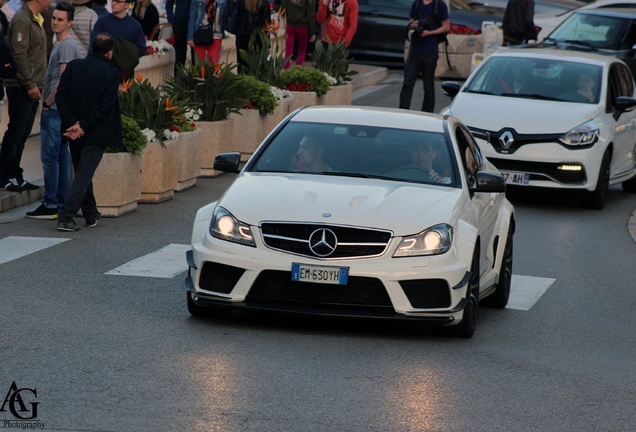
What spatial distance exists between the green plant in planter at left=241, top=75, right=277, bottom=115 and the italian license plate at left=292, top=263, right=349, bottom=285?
35.5 ft

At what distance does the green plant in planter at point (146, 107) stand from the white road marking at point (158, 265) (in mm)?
3332

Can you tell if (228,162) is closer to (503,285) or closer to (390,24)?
(503,285)

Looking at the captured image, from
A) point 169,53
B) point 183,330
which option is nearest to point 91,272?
point 183,330

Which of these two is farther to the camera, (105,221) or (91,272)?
(105,221)

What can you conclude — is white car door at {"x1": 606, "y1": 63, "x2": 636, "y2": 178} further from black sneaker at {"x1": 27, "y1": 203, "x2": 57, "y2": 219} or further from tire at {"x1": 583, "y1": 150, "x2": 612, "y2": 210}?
black sneaker at {"x1": 27, "y1": 203, "x2": 57, "y2": 219}

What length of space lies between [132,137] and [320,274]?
630cm

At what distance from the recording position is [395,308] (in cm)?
937

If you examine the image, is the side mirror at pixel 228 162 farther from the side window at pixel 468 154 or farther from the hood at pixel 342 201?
the side window at pixel 468 154

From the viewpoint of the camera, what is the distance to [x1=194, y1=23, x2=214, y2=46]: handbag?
2111 centimetres

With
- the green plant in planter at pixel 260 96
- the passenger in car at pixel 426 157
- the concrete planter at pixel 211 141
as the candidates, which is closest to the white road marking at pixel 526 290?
the passenger in car at pixel 426 157

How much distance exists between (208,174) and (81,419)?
38.2 ft

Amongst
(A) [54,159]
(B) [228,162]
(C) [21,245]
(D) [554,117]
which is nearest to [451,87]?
(D) [554,117]

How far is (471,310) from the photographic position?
386 inches

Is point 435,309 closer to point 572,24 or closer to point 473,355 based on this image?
point 473,355
